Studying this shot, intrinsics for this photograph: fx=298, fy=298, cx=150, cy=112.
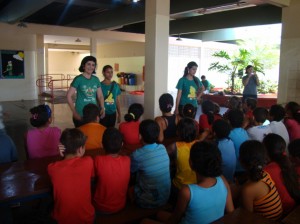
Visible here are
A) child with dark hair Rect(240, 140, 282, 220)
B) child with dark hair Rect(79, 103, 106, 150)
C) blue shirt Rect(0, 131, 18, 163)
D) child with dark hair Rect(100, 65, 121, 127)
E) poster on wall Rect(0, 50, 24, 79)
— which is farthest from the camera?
poster on wall Rect(0, 50, 24, 79)

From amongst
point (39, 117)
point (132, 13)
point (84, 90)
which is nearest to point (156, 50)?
point (84, 90)

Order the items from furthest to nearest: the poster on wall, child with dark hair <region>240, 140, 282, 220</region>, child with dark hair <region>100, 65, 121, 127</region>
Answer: the poster on wall → child with dark hair <region>100, 65, 121, 127</region> → child with dark hair <region>240, 140, 282, 220</region>

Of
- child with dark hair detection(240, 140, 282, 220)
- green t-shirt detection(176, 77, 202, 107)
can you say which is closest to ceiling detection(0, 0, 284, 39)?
green t-shirt detection(176, 77, 202, 107)

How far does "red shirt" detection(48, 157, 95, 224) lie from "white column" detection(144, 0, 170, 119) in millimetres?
2987

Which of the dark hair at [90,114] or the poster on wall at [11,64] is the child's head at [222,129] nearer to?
the dark hair at [90,114]

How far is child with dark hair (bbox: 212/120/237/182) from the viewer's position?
257cm

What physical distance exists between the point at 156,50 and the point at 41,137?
259cm

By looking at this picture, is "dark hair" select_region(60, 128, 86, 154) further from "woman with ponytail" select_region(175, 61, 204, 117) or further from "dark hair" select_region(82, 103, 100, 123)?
"woman with ponytail" select_region(175, 61, 204, 117)

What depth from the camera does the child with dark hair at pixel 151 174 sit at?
2.17 m

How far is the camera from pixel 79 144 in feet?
6.69

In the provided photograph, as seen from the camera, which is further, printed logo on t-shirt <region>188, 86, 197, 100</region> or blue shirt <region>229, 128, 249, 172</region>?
printed logo on t-shirt <region>188, 86, 197, 100</region>

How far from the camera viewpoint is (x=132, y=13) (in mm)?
9336

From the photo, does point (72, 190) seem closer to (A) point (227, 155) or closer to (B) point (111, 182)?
(B) point (111, 182)

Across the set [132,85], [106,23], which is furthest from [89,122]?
[132,85]
